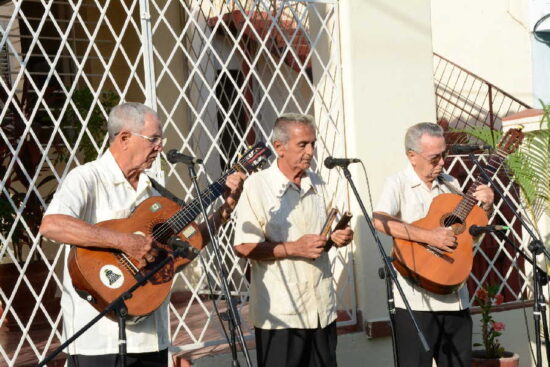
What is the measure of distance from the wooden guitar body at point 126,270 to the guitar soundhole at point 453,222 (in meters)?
1.70

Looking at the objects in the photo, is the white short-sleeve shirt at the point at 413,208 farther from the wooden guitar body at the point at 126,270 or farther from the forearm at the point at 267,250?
the wooden guitar body at the point at 126,270

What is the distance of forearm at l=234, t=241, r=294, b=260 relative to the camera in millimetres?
4430

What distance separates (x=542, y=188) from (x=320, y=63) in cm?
199

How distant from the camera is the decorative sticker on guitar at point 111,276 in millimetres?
3863

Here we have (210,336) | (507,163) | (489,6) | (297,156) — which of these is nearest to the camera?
(297,156)

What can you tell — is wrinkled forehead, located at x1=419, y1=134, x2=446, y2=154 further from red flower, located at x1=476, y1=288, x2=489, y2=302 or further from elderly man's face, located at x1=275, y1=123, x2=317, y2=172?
red flower, located at x1=476, y1=288, x2=489, y2=302

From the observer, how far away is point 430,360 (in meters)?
4.91

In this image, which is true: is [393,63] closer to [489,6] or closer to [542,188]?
[542,188]

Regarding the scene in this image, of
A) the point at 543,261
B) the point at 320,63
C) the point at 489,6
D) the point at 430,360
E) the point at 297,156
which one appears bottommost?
the point at 430,360

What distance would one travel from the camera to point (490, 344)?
669cm

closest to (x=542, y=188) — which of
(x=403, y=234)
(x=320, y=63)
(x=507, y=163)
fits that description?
(x=507, y=163)

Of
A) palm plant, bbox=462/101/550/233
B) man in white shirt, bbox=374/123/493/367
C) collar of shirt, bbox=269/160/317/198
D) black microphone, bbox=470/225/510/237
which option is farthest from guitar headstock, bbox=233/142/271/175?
palm plant, bbox=462/101/550/233

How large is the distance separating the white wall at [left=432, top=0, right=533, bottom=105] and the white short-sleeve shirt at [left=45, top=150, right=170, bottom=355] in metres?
10.7

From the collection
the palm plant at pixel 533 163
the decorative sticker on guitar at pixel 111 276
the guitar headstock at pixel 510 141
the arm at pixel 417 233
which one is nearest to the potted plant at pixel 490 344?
the palm plant at pixel 533 163
